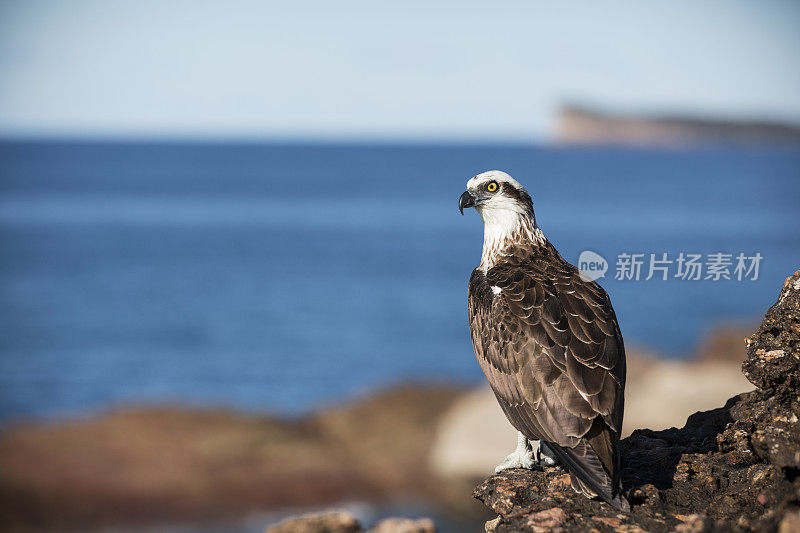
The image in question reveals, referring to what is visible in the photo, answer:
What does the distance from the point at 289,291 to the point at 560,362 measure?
82646mm

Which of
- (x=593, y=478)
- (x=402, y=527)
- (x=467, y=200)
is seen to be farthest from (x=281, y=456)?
(x=593, y=478)

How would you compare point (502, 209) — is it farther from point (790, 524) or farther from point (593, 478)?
point (790, 524)

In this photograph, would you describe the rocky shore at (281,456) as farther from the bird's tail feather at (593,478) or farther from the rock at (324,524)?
the bird's tail feather at (593,478)

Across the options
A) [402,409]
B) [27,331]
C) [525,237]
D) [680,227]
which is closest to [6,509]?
[402,409]

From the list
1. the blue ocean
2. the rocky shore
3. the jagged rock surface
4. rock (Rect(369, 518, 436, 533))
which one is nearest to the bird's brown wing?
the jagged rock surface

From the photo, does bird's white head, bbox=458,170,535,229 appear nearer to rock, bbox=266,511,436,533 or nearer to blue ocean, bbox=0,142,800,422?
blue ocean, bbox=0,142,800,422

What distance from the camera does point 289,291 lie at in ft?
291

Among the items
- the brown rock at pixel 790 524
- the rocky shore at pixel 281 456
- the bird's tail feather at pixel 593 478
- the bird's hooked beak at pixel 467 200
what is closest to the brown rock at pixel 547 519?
the bird's tail feather at pixel 593 478

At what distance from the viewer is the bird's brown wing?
6824 millimetres

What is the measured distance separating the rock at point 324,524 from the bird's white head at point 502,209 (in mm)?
3498

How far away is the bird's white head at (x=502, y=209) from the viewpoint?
29.7 feet

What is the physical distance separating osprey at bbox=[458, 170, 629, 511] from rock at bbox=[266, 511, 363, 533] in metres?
2.39

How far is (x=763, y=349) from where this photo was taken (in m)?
7.13

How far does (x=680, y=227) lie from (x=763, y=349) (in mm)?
116733
